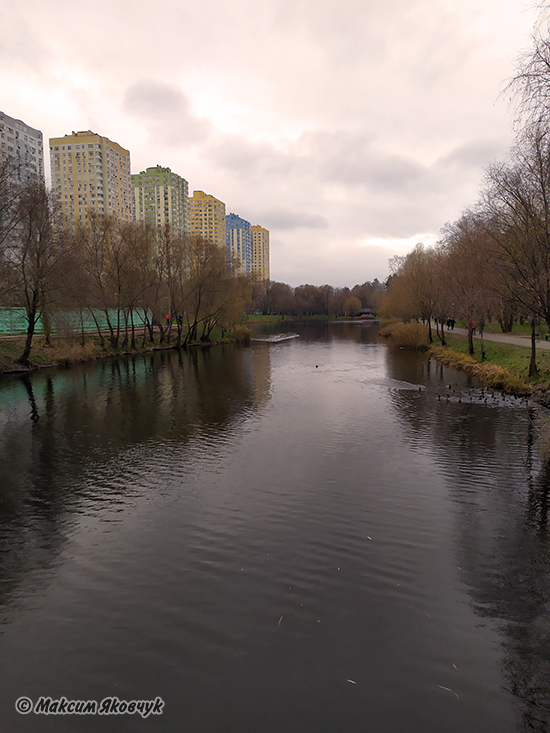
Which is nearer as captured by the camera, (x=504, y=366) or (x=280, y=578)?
(x=280, y=578)

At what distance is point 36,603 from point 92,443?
858 centimetres

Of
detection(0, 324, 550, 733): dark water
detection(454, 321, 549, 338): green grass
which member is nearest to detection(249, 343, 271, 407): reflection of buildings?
detection(0, 324, 550, 733): dark water

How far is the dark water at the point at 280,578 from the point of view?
4.78 meters

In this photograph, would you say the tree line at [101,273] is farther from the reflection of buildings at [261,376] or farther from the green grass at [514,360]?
the green grass at [514,360]

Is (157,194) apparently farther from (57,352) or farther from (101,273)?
(57,352)

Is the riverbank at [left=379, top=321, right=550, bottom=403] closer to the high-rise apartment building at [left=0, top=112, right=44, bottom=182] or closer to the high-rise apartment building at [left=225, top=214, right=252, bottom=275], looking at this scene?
the high-rise apartment building at [left=0, top=112, right=44, bottom=182]

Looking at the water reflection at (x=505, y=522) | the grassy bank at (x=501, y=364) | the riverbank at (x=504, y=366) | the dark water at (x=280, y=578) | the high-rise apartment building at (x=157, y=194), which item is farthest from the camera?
the high-rise apartment building at (x=157, y=194)

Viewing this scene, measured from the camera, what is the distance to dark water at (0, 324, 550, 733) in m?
4.78

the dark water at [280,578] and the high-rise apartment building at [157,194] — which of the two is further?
the high-rise apartment building at [157,194]

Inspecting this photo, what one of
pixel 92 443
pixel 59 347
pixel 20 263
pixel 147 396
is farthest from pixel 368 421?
pixel 59 347

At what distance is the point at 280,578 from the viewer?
686cm

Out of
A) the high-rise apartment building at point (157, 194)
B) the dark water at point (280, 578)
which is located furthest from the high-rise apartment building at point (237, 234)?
the dark water at point (280, 578)

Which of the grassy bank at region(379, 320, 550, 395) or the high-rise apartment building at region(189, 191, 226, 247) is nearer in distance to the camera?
the grassy bank at region(379, 320, 550, 395)

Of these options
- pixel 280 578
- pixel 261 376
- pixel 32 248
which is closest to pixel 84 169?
pixel 32 248
